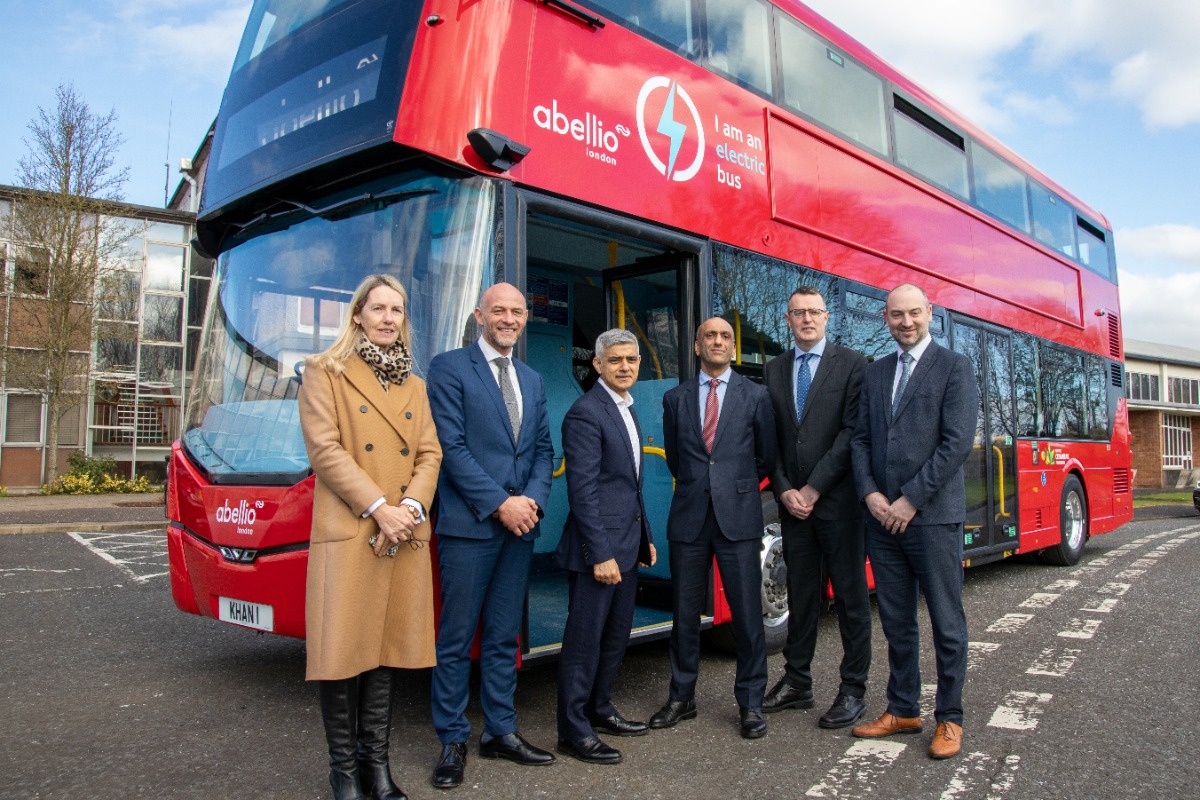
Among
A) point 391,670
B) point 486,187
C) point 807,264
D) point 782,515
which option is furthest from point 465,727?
point 807,264

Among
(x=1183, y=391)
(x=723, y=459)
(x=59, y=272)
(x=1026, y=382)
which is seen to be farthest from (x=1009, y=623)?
(x=1183, y=391)

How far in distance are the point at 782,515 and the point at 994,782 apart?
1513 millimetres

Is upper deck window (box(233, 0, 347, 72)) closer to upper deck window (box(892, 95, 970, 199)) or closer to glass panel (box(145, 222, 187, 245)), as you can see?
upper deck window (box(892, 95, 970, 199))

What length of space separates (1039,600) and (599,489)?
5.56 m

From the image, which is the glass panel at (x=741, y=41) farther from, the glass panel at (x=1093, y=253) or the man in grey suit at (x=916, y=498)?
the glass panel at (x=1093, y=253)

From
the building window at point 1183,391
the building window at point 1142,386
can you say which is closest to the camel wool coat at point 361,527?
the building window at point 1142,386

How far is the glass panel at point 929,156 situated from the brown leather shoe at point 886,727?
473 cm

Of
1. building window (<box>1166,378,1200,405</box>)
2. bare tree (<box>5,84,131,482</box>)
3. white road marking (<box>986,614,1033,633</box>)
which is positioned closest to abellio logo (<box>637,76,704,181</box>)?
white road marking (<box>986,614,1033,633</box>)

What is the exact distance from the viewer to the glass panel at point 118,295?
2239 cm

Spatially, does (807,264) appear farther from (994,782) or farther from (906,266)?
(994,782)

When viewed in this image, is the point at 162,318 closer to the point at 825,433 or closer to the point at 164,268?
the point at 164,268

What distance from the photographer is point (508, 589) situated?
12.1ft

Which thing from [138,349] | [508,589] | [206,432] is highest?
[138,349]

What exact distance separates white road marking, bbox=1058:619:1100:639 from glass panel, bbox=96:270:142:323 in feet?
75.0
